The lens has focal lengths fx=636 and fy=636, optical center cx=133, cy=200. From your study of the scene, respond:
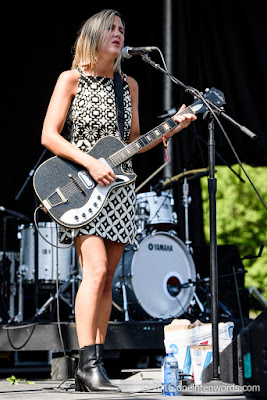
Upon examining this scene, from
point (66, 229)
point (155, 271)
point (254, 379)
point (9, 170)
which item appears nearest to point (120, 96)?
point (66, 229)

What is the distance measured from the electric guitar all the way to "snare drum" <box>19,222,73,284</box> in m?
2.67

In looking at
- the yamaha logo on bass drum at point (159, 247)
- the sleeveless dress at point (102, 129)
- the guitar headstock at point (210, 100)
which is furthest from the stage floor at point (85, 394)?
the yamaha logo on bass drum at point (159, 247)

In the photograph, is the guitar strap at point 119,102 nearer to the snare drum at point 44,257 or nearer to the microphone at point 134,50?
the microphone at point 134,50

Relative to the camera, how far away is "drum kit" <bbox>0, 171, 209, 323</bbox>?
522 cm

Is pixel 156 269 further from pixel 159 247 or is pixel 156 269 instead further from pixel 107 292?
pixel 107 292

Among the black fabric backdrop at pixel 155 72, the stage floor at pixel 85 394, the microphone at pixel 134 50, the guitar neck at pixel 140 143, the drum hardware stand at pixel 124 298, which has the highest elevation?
the black fabric backdrop at pixel 155 72

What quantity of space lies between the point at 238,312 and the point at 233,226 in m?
1.02

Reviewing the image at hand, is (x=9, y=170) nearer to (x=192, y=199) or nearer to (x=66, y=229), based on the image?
(x=192, y=199)

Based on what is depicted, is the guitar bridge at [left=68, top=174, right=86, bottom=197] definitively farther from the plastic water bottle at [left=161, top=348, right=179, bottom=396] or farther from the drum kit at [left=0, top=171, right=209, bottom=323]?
the drum kit at [left=0, top=171, right=209, bottom=323]

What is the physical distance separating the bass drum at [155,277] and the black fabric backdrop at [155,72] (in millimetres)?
634

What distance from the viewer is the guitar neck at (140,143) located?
311 cm

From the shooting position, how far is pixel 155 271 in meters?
5.45

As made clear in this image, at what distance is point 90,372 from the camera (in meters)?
2.89

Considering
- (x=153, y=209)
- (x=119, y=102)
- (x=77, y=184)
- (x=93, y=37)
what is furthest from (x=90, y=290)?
(x=153, y=209)
